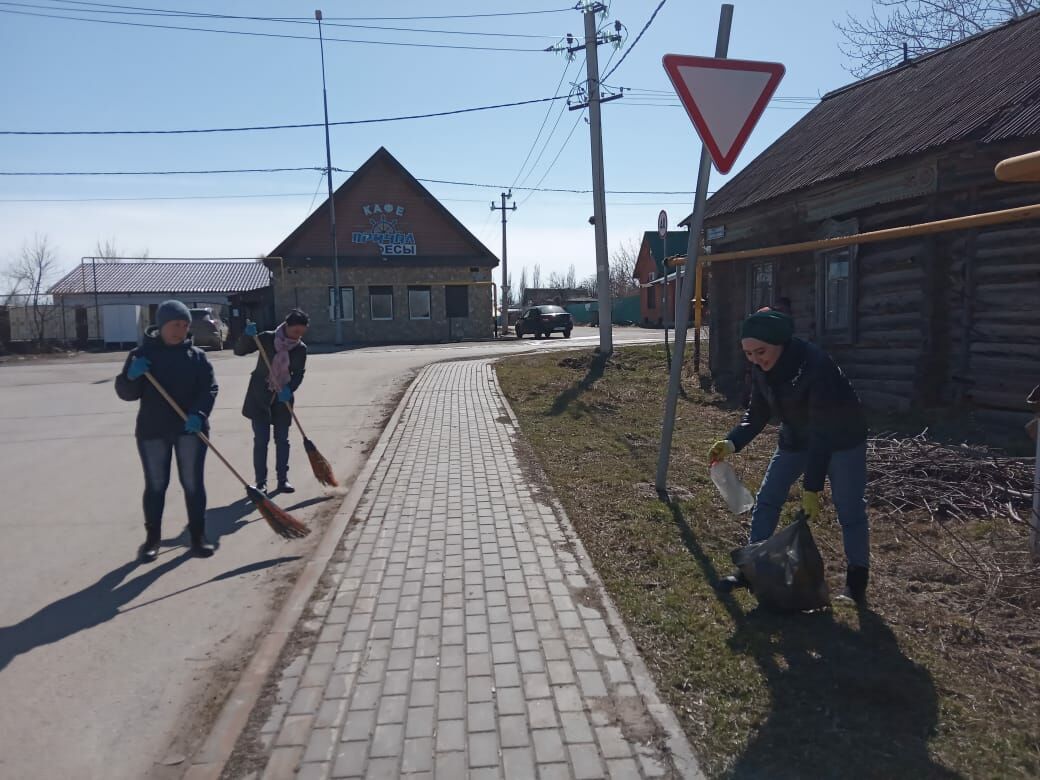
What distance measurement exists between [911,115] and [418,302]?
2728 cm

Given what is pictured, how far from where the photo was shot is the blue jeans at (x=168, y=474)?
5312 millimetres

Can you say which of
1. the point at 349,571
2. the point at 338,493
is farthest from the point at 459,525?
the point at 338,493

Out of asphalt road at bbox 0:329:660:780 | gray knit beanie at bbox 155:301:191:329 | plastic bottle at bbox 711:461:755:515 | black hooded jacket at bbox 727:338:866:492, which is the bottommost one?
asphalt road at bbox 0:329:660:780

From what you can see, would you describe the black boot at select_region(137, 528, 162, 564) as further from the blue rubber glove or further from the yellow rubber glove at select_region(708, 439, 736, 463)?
the yellow rubber glove at select_region(708, 439, 736, 463)

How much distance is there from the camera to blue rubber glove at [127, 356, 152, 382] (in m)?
5.11

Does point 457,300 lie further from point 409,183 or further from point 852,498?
point 852,498

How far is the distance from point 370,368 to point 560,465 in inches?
518

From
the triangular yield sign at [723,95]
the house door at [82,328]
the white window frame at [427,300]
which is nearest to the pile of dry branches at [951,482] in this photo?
the triangular yield sign at [723,95]

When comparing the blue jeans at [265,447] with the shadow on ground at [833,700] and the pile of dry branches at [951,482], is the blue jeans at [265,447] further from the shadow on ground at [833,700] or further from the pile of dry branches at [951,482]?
the pile of dry branches at [951,482]

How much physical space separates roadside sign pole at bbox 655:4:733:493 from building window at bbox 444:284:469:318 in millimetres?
30186

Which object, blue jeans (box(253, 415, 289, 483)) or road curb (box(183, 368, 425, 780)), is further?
blue jeans (box(253, 415, 289, 483))

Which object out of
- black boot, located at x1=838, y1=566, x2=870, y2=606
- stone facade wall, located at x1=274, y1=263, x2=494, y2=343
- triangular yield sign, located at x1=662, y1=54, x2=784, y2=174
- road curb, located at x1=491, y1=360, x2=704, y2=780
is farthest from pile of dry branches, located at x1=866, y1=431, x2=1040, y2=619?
stone facade wall, located at x1=274, y1=263, x2=494, y2=343

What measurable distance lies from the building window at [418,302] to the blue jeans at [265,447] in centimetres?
2878

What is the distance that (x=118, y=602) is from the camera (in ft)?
15.1
